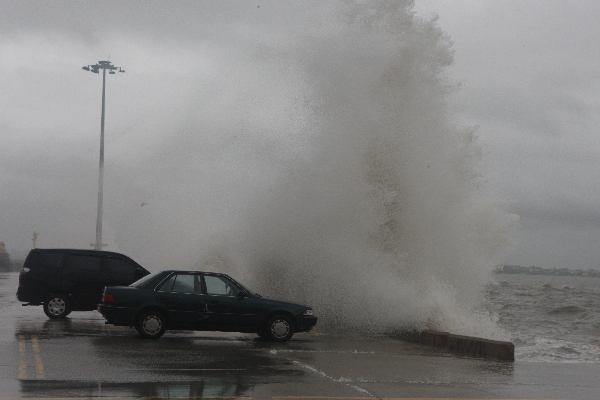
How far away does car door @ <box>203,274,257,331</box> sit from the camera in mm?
13422

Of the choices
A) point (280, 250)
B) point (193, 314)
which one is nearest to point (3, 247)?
point (280, 250)

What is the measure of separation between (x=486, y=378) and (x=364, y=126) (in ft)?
36.7

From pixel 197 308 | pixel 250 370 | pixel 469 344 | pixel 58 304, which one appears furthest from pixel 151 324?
pixel 469 344

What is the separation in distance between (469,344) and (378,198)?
22.5 ft

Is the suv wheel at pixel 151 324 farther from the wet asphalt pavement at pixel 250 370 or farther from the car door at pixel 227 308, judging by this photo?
the car door at pixel 227 308

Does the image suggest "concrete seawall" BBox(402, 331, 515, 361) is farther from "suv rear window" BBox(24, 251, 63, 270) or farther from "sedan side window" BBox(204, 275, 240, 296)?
"suv rear window" BBox(24, 251, 63, 270)

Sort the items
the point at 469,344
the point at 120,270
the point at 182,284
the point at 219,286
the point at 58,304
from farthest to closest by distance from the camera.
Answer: the point at 120,270 → the point at 58,304 → the point at 219,286 → the point at 182,284 → the point at 469,344

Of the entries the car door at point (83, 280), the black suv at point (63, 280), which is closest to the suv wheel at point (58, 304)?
the black suv at point (63, 280)

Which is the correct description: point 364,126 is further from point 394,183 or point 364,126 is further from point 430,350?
point 430,350

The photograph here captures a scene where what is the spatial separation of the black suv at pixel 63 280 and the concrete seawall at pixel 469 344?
6643 mm

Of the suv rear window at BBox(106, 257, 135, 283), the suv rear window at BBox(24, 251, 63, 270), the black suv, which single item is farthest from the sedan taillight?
the suv rear window at BBox(24, 251, 63, 270)

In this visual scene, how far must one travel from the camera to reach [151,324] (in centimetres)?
1319

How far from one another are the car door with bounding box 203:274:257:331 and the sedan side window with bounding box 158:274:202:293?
0.68 ft

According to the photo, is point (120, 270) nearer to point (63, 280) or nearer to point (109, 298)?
point (63, 280)
